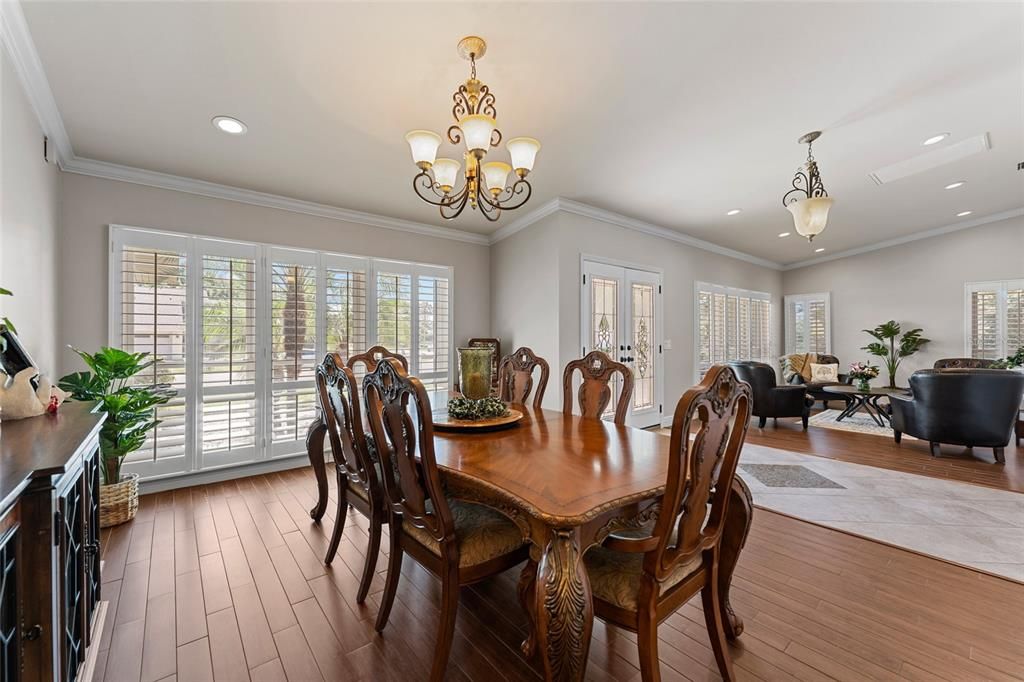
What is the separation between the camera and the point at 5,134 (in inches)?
72.4

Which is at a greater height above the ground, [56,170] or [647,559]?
[56,170]

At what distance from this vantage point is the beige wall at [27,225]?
187 centimetres

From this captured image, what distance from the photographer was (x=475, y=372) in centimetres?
213

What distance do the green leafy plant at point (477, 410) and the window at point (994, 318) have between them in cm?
799

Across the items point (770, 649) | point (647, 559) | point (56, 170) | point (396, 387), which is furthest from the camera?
point (56, 170)

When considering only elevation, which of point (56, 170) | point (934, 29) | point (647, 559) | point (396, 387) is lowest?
point (647, 559)

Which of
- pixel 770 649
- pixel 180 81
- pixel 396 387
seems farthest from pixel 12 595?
pixel 180 81

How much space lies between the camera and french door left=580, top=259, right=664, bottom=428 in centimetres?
450

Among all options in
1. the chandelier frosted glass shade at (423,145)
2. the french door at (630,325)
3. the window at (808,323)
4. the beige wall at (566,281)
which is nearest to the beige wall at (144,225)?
the beige wall at (566,281)

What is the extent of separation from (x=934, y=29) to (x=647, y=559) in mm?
2955

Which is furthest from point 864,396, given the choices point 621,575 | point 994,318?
point 621,575

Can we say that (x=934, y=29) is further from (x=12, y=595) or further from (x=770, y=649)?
(x=12, y=595)

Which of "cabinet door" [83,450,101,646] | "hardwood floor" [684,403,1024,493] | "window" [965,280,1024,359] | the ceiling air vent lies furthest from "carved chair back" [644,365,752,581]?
"window" [965,280,1024,359]

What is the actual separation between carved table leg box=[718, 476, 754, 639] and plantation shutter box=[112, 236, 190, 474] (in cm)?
393
